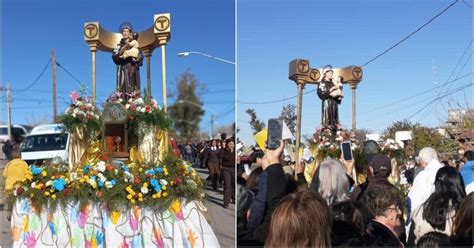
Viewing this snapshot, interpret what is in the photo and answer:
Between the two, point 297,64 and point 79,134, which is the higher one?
point 297,64

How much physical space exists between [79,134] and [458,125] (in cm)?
619

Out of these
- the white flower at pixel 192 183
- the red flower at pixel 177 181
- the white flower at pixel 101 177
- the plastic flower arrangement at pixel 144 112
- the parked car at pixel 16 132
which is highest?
the plastic flower arrangement at pixel 144 112

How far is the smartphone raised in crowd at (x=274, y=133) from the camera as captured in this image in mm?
3172

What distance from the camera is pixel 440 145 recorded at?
8.87 metres

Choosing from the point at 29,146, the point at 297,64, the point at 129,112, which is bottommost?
the point at 29,146

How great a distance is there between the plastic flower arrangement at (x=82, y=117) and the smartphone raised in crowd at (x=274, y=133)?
115 inches

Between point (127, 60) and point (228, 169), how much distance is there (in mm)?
2932

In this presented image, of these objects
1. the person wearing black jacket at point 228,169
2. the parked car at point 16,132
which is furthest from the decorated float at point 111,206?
the parked car at point 16,132

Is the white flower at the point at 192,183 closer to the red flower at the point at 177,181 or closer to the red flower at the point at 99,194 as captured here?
the red flower at the point at 177,181

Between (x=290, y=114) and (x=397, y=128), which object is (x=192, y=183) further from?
(x=397, y=128)

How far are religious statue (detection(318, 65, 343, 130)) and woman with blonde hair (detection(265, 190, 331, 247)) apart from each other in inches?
251

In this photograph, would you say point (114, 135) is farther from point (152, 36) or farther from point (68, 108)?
point (152, 36)

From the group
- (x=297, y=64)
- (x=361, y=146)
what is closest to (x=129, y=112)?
(x=297, y=64)

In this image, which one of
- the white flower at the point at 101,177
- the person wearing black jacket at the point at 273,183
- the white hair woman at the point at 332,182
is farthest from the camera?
the white flower at the point at 101,177
